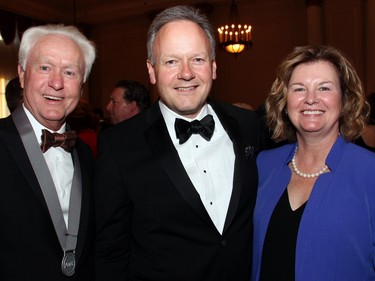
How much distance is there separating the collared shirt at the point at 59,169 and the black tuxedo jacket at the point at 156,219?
151mm

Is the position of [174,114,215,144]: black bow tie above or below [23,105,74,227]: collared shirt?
above

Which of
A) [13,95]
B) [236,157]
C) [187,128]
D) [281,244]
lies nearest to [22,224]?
[187,128]

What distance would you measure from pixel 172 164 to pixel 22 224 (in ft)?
2.19

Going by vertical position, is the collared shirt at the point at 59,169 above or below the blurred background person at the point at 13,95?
below

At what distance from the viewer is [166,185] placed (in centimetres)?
181

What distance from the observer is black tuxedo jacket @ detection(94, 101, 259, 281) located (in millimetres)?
1784

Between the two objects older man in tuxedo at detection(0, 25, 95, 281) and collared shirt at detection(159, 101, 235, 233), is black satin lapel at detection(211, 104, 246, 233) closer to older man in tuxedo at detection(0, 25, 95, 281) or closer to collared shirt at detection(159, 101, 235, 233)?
collared shirt at detection(159, 101, 235, 233)

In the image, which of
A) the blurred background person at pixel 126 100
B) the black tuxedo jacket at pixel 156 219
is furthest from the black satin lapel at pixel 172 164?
the blurred background person at pixel 126 100

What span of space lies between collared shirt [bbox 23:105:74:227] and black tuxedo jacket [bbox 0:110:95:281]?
13cm

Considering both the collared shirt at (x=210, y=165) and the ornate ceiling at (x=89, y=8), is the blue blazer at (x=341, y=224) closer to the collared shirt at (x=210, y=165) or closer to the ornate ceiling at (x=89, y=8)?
the collared shirt at (x=210, y=165)

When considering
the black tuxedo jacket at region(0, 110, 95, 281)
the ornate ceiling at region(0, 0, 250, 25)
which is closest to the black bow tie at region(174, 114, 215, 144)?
the black tuxedo jacket at region(0, 110, 95, 281)

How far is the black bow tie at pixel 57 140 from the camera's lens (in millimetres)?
1816

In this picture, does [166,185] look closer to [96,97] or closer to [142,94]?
[142,94]

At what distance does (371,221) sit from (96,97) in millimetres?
11031
